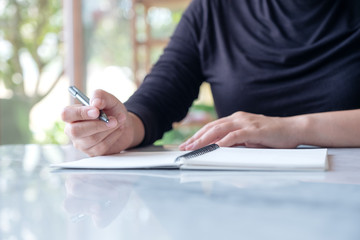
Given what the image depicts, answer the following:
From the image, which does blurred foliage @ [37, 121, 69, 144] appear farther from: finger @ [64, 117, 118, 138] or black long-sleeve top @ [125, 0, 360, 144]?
finger @ [64, 117, 118, 138]

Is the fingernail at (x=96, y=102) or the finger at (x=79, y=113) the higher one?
the fingernail at (x=96, y=102)

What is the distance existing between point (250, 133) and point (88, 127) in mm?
306

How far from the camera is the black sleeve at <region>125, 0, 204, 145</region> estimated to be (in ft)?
3.67

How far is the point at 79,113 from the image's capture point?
2.52 feet

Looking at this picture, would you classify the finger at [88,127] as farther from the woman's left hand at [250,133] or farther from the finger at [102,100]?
the woman's left hand at [250,133]

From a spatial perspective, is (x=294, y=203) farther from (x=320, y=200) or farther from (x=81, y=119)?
(x=81, y=119)

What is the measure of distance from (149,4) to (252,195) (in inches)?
123

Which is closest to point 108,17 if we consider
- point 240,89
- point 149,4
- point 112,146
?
point 149,4

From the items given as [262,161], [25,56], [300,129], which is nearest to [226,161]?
[262,161]

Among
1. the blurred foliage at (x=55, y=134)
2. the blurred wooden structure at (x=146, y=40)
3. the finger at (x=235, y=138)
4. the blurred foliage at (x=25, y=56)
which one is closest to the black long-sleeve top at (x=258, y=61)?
the finger at (x=235, y=138)

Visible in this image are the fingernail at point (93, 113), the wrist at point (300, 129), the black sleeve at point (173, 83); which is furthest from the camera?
the black sleeve at point (173, 83)

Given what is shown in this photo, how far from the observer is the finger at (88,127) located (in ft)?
2.58

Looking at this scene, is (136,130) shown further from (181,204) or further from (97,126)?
(181,204)

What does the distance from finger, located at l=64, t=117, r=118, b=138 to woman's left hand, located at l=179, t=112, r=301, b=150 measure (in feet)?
0.51
